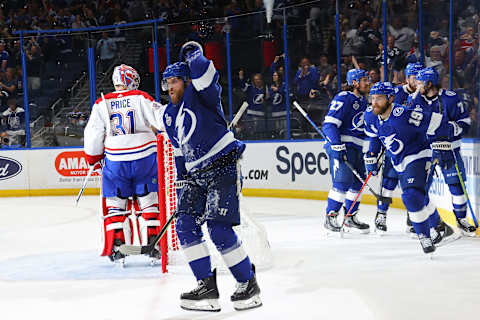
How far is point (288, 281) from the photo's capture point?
4.07 meters

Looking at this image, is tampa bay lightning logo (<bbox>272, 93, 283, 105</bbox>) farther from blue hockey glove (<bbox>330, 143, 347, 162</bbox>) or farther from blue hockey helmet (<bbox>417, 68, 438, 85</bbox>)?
blue hockey helmet (<bbox>417, 68, 438, 85</bbox>)

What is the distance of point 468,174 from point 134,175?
9.72 feet

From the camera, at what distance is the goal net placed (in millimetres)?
4457

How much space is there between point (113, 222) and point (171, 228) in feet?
1.38

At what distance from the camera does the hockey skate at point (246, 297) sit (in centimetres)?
339

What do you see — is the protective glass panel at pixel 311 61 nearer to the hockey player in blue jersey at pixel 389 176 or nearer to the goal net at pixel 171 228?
Result: the hockey player in blue jersey at pixel 389 176

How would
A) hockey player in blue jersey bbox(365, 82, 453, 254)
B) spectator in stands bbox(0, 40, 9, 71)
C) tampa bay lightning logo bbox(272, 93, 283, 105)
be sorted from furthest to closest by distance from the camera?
spectator in stands bbox(0, 40, 9, 71) → tampa bay lightning logo bbox(272, 93, 283, 105) → hockey player in blue jersey bbox(365, 82, 453, 254)

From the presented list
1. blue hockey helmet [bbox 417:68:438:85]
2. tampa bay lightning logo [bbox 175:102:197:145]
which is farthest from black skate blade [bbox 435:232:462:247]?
tampa bay lightning logo [bbox 175:102:197:145]

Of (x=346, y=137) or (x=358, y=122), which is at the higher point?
(x=358, y=122)

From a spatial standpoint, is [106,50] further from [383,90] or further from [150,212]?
[383,90]

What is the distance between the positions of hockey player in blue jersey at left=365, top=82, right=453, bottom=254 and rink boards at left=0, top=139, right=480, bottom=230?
1228 mm

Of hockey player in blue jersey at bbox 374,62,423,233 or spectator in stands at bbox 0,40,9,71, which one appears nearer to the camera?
hockey player in blue jersey at bbox 374,62,423,233

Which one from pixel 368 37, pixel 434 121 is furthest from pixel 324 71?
pixel 434 121

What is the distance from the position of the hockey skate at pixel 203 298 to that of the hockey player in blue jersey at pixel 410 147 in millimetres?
1681
